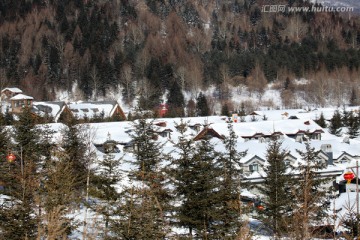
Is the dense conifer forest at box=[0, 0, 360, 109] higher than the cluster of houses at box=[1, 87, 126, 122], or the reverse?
the dense conifer forest at box=[0, 0, 360, 109]

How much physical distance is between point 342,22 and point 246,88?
42711mm

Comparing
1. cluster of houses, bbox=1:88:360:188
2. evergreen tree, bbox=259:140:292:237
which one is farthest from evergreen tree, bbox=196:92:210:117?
evergreen tree, bbox=259:140:292:237

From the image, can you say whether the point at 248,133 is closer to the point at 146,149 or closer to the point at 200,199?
the point at 146,149

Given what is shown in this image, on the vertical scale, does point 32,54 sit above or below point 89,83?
above

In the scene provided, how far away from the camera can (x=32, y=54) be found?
81.3 m

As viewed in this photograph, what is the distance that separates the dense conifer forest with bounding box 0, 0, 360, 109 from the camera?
73.2 metres

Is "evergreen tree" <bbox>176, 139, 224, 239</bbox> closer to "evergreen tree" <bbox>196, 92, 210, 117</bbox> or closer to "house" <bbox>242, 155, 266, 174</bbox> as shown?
"house" <bbox>242, 155, 266, 174</bbox>

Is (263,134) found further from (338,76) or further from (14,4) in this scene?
(14,4)

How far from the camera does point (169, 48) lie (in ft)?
288

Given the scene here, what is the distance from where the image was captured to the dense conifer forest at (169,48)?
73.2 meters

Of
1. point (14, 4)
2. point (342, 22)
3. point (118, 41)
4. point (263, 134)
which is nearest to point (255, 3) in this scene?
point (342, 22)

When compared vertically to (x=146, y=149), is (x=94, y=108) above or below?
above

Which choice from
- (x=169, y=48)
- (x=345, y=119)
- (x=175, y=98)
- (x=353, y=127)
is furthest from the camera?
(x=169, y=48)

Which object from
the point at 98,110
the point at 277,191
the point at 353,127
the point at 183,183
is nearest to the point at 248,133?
the point at 353,127
